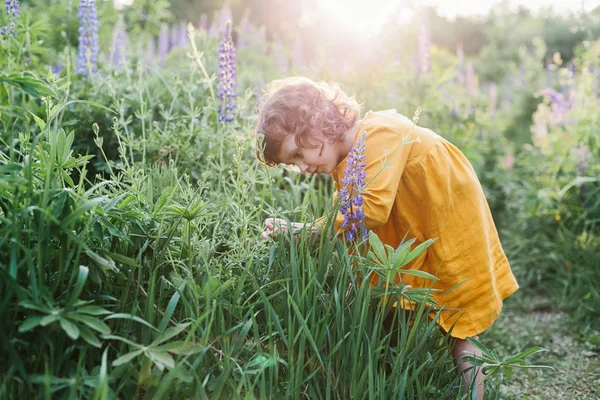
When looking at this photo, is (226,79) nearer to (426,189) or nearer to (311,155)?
(311,155)

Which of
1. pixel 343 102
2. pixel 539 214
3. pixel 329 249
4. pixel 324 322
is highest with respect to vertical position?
pixel 343 102

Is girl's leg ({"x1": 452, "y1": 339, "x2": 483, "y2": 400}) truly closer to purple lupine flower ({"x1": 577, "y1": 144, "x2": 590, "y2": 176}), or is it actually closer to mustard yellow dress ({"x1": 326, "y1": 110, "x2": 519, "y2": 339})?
mustard yellow dress ({"x1": 326, "y1": 110, "x2": 519, "y2": 339})

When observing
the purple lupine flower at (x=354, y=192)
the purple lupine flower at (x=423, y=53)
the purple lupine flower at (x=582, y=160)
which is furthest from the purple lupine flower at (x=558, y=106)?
the purple lupine flower at (x=354, y=192)

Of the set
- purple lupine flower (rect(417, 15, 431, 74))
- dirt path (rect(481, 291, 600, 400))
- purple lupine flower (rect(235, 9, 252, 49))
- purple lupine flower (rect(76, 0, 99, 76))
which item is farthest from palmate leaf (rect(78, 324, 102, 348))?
purple lupine flower (rect(235, 9, 252, 49))

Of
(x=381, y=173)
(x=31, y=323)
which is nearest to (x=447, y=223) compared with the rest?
(x=381, y=173)

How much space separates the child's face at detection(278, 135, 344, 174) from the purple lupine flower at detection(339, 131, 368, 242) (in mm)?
376

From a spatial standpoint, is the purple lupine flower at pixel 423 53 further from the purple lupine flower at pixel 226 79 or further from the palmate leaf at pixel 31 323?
the palmate leaf at pixel 31 323

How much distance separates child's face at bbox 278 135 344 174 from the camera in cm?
230

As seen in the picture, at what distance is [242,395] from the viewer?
5.38 ft

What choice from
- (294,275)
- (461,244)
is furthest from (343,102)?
(294,275)

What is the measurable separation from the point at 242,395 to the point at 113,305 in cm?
47

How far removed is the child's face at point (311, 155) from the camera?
2305 millimetres

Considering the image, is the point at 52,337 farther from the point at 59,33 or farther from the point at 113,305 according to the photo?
the point at 59,33

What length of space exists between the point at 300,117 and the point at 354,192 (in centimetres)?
57
